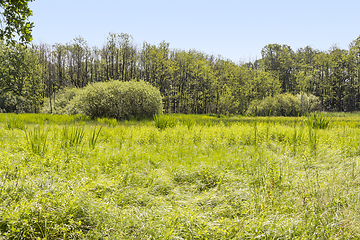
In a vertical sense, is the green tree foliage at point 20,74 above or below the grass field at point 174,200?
above

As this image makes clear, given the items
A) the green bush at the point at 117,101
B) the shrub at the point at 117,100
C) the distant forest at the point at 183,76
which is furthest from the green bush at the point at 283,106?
the shrub at the point at 117,100

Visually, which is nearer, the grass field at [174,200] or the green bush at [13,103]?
the grass field at [174,200]

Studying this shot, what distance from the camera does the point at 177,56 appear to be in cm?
3694

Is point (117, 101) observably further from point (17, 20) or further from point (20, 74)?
point (20, 74)

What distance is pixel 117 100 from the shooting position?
44.2 feet

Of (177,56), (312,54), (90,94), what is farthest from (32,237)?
(312,54)

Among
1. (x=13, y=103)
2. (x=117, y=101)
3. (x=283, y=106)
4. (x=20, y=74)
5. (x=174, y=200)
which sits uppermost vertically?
(x=20, y=74)

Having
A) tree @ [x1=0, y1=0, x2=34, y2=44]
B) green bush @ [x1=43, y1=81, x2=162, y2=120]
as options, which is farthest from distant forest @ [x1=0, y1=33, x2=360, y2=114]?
tree @ [x1=0, y1=0, x2=34, y2=44]

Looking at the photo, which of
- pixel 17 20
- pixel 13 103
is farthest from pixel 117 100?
pixel 13 103

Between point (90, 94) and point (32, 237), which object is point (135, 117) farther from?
point (32, 237)

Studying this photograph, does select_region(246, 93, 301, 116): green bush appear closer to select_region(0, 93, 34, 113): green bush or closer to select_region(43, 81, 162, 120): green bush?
select_region(43, 81, 162, 120): green bush

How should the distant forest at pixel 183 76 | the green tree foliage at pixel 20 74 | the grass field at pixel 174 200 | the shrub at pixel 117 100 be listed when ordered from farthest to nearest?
the distant forest at pixel 183 76, the green tree foliage at pixel 20 74, the shrub at pixel 117 100, the grass field at pixel 174 200

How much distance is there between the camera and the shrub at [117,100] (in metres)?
13.2

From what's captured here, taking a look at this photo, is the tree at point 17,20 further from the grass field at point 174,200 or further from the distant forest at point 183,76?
the distant forest at point 183,76
